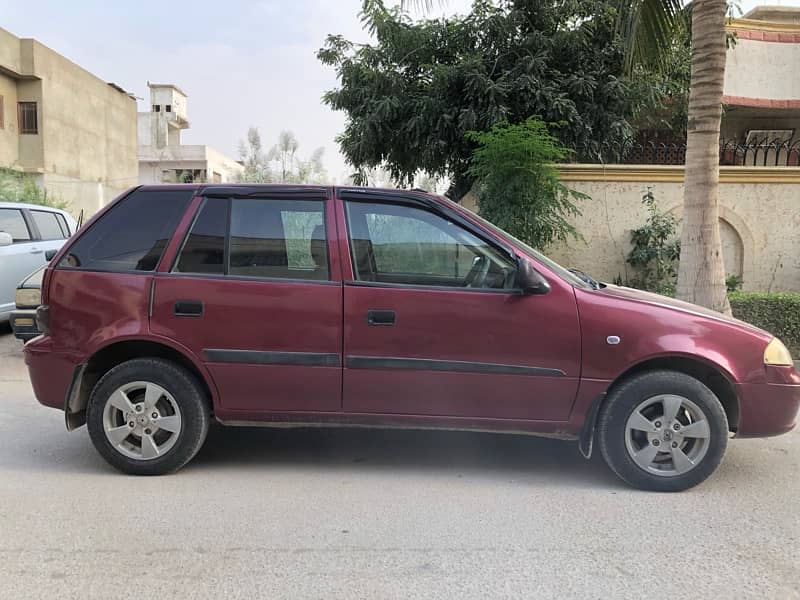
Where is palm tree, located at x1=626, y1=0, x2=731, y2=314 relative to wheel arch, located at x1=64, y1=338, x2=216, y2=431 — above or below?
above

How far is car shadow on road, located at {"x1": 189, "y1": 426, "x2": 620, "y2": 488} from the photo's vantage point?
4254 millimetres

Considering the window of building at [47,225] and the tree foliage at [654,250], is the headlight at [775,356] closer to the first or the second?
the tree foliage at [654,250]

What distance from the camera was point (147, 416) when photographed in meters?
3.97

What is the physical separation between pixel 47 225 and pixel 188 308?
6.66 metres

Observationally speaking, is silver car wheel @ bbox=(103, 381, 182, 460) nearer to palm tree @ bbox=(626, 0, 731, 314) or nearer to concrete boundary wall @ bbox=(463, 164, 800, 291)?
palm tree @ bbox=(626, 0, 731, 314)

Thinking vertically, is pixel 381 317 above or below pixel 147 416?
above

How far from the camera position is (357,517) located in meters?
3.51

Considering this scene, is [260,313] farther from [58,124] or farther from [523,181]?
[58,124]

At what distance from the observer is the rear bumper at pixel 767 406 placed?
3.85 meters

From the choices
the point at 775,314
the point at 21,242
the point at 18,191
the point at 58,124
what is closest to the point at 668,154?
the point at 775,314

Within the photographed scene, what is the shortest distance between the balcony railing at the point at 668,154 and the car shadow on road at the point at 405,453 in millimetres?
7756

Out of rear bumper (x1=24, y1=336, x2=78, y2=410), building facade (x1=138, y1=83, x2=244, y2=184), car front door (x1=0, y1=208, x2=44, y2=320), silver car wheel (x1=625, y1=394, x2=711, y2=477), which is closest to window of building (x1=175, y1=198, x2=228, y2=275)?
rear bumper (x1=24, y1=336, x2=78, y2=410)

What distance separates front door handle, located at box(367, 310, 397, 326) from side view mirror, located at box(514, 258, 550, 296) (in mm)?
791

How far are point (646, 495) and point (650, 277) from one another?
6.90 metres
